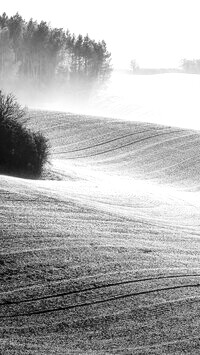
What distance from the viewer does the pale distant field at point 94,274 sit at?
34.4ft

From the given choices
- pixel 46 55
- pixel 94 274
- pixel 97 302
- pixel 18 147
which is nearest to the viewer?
pixel 97 302

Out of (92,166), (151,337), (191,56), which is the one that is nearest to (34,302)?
(151,337)

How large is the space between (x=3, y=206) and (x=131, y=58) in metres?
99.3

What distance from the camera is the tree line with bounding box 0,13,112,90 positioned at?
224 feet

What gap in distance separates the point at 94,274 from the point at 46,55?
201 feet

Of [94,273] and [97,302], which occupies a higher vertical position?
[94,273]

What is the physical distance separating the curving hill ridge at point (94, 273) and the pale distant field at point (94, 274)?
0.01 m

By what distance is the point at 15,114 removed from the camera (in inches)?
928

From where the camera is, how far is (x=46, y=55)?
237 feet

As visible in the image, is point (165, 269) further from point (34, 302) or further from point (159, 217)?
point (159, 217)

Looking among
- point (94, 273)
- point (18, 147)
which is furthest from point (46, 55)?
point (94, 273)

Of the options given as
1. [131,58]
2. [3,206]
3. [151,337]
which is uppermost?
[131,58]

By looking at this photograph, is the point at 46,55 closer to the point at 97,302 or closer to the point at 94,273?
the point at 94,273

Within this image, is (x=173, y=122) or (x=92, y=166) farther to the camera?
(x=173, y=122)
